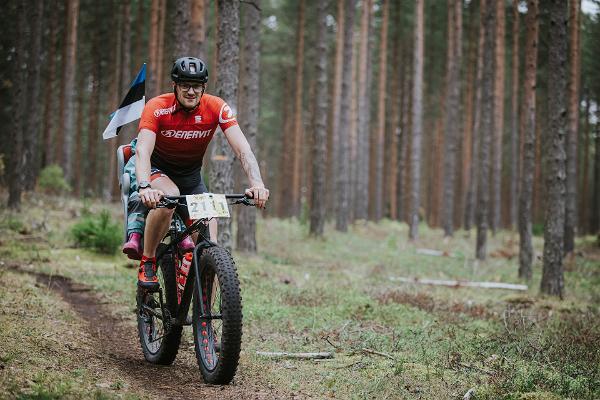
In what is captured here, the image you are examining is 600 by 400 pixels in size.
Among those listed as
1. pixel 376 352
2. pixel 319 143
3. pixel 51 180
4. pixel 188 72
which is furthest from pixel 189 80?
pixel 51 180

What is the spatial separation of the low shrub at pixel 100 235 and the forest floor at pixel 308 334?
0.27 m

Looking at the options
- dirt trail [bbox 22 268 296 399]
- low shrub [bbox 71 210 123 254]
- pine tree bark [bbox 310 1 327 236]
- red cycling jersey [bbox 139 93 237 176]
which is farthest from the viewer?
pine tree bark [bbox 310 1 327 236]

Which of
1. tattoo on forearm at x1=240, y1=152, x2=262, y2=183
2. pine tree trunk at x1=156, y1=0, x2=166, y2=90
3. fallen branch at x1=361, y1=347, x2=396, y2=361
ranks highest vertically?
pine tree trunk at x1=156, y1=0, x2=166, y2=90

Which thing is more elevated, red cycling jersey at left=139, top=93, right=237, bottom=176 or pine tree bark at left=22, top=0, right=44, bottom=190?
pine tree bark at left=22, top=0, right=44, bottom=190

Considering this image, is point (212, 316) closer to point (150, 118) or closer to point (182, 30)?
point (150, 118)

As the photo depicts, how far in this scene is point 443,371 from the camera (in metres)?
5.92

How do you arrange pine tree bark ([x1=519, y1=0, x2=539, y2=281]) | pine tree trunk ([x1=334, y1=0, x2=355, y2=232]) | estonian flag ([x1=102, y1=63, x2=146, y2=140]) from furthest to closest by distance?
pine tree trunk ([x1=334, y1=0, x2=355, y2=232]), pine tree bark ([x1=519, y1=0, x2=539, y2=281]), estonian flag ([x1=102, y1=63, x2=146, y2=140])

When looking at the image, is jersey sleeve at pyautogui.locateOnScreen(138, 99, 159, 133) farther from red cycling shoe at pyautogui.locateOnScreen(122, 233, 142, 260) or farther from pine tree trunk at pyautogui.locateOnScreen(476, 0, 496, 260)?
pine tree trunk at pyautogui.locateOnScreen(476, 0, 496, 260)

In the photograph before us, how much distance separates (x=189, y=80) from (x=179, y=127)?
1.54ft

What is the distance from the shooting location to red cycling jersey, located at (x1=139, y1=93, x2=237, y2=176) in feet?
18.7

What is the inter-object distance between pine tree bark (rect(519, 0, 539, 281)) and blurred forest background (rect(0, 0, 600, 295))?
0.03 meters

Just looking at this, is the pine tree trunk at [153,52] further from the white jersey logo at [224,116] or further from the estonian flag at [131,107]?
the white jersey logo at [224,116]

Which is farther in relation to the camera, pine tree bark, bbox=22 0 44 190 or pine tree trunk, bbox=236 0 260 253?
pine tree bark, bbox=22 0 44 190

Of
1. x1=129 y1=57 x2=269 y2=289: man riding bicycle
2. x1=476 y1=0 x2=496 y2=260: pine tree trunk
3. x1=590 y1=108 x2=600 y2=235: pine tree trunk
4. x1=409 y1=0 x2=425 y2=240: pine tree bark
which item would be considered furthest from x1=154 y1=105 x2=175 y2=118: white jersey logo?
x1=590 y1=108 x2=600 y2=235: pine tree trunk
